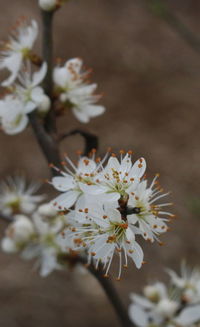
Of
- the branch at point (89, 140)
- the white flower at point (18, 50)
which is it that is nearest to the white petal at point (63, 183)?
the branch at point (89, 140)

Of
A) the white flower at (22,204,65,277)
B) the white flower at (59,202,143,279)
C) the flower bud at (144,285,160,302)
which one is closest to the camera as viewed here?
the white flower at (59,202,143,279)

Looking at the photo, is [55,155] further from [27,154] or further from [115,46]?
[115,46]

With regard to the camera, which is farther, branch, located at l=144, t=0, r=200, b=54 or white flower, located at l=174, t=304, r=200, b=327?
branch, located at l=144, t=0, r=200, b=54

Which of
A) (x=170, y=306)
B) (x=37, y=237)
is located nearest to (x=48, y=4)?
(x=37, y=237)

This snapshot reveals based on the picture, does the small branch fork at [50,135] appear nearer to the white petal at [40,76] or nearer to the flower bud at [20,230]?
the white petal at [40,76]

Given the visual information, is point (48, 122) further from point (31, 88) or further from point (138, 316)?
point (138, 316)

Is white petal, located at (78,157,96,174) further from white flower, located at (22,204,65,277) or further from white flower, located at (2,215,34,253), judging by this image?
white flower, located at (2,215,34,253)

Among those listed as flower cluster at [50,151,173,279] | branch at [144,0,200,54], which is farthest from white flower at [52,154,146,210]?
branch at [144,0,200,54]
